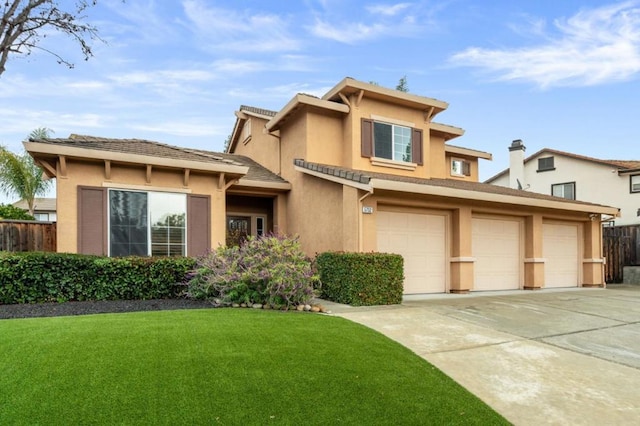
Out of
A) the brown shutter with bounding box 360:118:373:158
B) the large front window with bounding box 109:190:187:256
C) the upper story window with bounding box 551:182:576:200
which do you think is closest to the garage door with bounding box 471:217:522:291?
the brown shutter with bounding box 360:118:373:158

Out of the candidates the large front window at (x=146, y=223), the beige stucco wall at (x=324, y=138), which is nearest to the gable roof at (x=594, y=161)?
the beige stucco wall at (x=324, y=138)

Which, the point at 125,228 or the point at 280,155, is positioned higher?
the point at 280,155

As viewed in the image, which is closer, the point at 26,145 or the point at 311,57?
the point at 26,145

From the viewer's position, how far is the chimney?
78.5 ft

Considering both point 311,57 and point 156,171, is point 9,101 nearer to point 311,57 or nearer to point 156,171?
point 156,171

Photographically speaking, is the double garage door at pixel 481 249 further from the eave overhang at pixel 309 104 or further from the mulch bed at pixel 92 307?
the mulch bed at pixel 92 307

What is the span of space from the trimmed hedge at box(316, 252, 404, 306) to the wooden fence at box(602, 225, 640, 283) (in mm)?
13293

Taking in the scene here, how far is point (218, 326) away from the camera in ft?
18.1

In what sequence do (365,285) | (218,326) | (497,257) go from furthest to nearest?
(497,257) → (365,285) → (218,326)

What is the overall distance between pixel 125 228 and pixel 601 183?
86.8ft

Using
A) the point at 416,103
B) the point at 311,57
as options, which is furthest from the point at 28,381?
the point at 311,57

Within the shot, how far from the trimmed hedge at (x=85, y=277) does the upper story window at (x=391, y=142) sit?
6932 mm

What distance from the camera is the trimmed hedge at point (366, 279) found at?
8.66 metres

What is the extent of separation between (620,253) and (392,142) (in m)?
12.1
